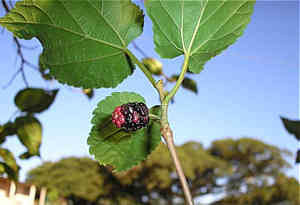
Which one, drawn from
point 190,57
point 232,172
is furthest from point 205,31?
point 232,172

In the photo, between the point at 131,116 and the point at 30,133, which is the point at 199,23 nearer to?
the point at 131,116

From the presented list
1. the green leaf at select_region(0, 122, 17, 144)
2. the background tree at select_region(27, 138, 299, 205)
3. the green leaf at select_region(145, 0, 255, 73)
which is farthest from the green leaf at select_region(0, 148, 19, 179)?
the background tree at select_region(27, 138, 299, 205)

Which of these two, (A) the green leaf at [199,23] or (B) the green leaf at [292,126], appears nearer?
(A) the green leaf at [199,23]

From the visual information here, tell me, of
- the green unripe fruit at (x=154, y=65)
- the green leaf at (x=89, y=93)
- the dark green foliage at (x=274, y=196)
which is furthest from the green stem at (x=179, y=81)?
the dark green foliage at (x=274, y=196)

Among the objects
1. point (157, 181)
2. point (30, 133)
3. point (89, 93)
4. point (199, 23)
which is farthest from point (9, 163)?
point (157, 181)

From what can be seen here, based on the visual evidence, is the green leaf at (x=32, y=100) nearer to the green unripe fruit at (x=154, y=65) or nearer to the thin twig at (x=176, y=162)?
the green unripe fruit at (x=154, y=65)
